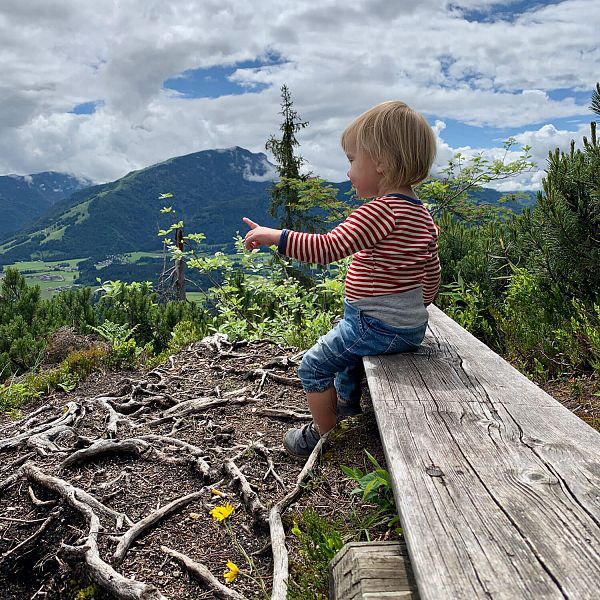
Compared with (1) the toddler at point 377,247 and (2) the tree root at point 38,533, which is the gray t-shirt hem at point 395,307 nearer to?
(1) the toddler at point 377,247

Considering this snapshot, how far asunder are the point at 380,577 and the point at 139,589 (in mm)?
1329

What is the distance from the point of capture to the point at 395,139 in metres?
3.12

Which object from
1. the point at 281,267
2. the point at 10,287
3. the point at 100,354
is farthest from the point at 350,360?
the point at 10,287

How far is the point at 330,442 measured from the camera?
3609mm

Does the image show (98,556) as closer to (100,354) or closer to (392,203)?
(392,203)

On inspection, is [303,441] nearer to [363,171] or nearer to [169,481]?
[169,481]

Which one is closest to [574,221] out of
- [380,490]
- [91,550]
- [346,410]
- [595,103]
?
[595,103]

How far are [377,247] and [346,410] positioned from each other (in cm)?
117

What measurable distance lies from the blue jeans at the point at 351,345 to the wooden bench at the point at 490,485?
13.5 inches

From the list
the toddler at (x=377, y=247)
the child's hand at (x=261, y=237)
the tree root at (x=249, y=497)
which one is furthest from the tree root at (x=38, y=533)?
the child's hand at (x=261, y=237)

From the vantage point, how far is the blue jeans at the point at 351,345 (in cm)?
338

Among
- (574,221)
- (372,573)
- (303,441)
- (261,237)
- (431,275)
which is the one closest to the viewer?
(372,573)

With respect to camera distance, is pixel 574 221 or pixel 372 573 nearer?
pixel 372 573

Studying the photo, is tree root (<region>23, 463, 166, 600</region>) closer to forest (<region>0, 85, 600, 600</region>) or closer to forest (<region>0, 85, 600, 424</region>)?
forest (<region>0, 85, 600, 600</region>)
